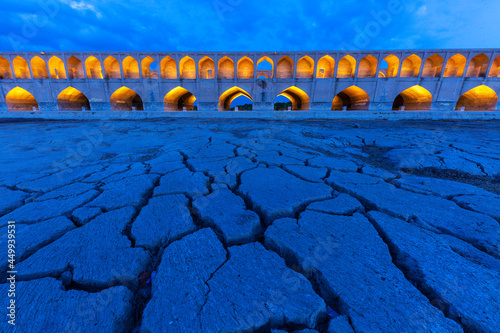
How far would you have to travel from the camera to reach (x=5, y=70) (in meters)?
15.1

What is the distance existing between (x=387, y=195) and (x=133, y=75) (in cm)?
1976

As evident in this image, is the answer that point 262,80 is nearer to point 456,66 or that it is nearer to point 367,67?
point 367,67

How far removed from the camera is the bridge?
46.1 ft

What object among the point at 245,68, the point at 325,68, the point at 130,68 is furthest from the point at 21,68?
the point at 325,68

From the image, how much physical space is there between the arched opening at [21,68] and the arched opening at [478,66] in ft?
113

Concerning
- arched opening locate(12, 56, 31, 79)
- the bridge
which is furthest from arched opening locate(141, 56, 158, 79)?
arched opening locate(12, 56, 31, 79)

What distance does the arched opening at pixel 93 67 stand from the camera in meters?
14.6

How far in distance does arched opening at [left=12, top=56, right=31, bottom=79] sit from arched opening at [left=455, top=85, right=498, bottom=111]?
33365 mm

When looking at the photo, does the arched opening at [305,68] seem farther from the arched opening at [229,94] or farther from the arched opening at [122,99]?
the arched opening at [122,99]

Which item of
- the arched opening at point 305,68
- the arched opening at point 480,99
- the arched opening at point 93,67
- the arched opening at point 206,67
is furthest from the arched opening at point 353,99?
the arched opening at point 93,67

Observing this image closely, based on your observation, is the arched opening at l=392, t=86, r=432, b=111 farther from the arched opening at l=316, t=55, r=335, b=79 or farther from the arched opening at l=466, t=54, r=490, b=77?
the arched opening at l=316, t=55, r=335, b=79

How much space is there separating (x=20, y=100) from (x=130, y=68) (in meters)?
9.36

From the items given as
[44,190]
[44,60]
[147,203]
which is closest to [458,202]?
[147,203]

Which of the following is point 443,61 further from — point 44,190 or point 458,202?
point 44,190
